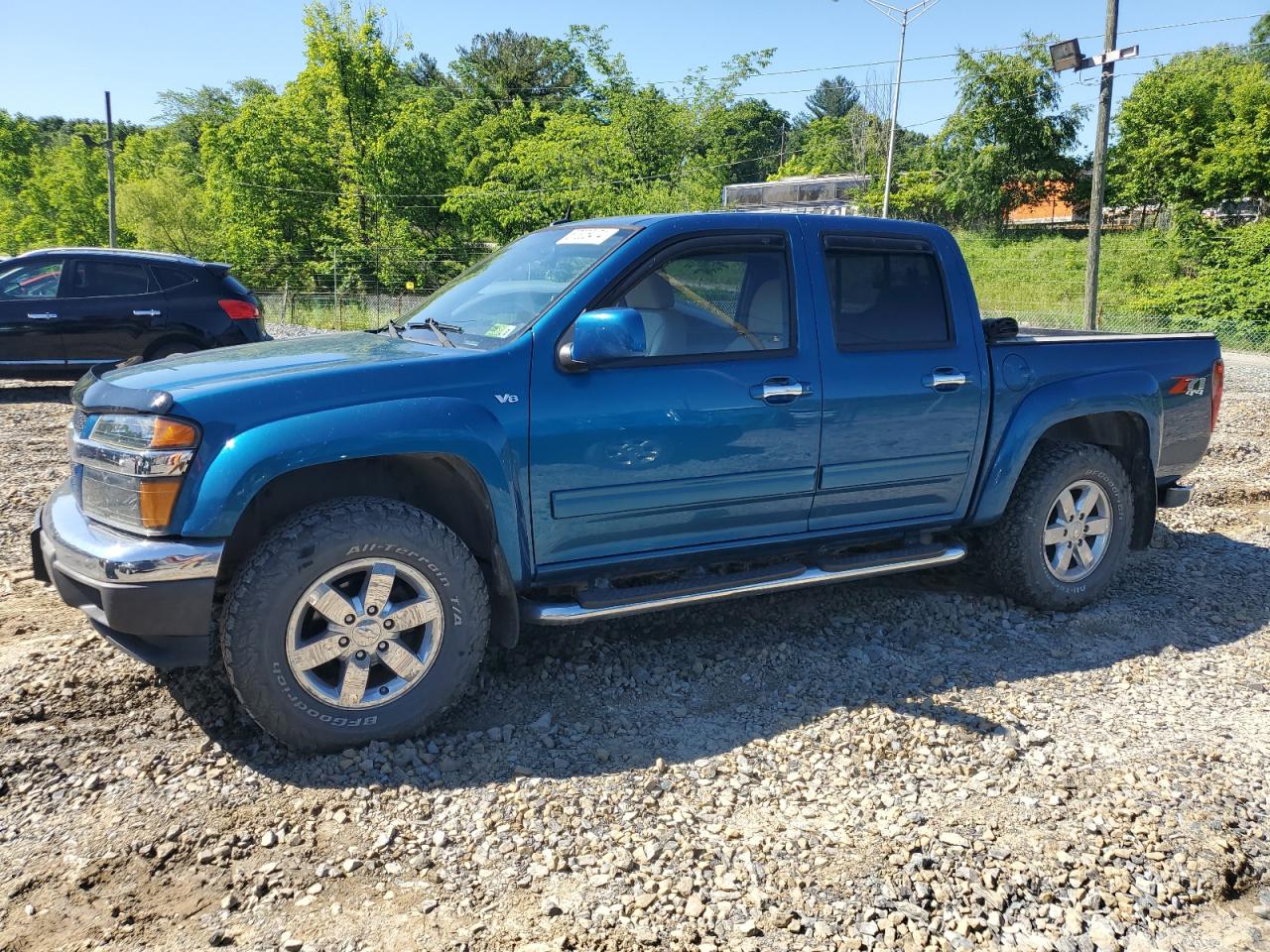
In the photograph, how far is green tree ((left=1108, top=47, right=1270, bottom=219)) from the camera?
123 feet

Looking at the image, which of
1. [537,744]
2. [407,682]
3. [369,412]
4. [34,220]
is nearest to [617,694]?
[537,744]

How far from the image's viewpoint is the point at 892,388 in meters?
4.28

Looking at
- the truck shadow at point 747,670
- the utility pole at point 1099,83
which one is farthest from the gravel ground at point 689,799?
the utility pole at point 1099,83

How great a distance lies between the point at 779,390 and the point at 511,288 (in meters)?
1.25

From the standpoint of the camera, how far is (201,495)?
Result: 306 centimetres

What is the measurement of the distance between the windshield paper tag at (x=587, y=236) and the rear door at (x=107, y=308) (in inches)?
321

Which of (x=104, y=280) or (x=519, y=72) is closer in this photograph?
(x=104, y=280)

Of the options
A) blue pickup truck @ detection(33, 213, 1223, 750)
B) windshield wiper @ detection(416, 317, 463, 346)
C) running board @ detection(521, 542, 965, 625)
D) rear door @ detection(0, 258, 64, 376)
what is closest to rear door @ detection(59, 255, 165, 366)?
rear door @ detection(0, 258, 64, 376)

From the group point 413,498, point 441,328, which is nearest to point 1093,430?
point 441,328

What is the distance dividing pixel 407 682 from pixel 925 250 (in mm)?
3210

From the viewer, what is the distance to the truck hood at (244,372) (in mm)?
3193

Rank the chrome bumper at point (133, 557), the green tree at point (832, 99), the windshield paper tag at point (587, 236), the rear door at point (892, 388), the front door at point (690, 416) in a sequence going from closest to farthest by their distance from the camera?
the chrome bumper at point (133, 557) → the front door at point (690, 416) → the windshield paper tag at point (587, 236) → the rear door at point (892, 388) → the green tree at point (832, 99)

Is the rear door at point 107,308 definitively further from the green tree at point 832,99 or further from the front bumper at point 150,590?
the green tree at point 832,99

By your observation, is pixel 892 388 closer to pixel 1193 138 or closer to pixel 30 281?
pixel 30 281
